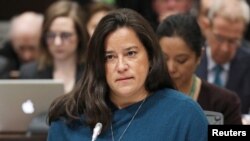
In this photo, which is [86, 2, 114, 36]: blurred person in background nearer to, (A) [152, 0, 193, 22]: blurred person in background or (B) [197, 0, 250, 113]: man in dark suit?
(A) [152, 0, 193, 22]: blurred person in background

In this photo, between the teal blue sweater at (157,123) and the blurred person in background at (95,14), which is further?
the blurred person in background at (95,14)

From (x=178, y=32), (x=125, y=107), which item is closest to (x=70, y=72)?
(x=178, y=32)

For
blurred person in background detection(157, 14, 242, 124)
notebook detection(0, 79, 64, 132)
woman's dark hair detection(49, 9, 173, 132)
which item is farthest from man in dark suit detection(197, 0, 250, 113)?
woman's dark hair detection(49, 9, 173, 132)

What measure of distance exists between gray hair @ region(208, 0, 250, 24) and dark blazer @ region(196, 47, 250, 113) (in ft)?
0.78

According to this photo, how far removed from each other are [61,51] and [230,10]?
3.67ft

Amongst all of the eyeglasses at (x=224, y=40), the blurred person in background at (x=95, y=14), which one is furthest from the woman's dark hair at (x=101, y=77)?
the blurred person in background at (x=95, y=14)

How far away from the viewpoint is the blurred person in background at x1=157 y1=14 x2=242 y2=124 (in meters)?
3.22

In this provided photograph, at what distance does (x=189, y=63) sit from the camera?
10.6 ft

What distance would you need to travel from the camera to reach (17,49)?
5066mm

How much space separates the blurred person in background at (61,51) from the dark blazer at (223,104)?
4.02 feet

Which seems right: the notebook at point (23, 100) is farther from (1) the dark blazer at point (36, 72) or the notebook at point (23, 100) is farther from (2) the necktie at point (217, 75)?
(2) the necktie at point (217, 75)

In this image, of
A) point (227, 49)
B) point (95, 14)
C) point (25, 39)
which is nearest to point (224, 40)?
point (227, 49)

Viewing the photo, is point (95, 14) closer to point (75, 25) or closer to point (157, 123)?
point (75, 25)

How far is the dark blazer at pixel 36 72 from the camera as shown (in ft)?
14.1
